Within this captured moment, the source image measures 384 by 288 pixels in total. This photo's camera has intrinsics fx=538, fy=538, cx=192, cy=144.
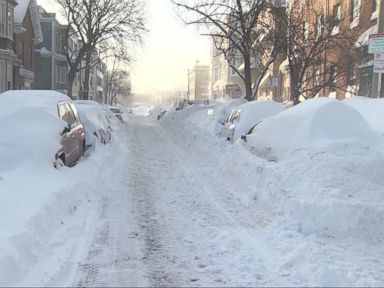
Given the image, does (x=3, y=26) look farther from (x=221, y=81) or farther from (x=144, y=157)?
(x=221, y=81)

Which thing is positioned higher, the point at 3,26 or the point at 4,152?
the point at 3,26

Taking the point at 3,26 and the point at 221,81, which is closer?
the point at 3,26

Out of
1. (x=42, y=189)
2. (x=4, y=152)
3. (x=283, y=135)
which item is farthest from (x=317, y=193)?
(x=4, y=152)

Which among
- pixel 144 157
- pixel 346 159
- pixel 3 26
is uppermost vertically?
pixel 3 26

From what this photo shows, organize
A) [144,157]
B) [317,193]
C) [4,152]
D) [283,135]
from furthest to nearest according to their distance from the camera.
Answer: [144,157]
[283,135]
[4,152]
[317,193]

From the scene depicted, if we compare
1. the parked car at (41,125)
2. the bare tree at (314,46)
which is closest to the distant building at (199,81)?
the bare tree at (314,46)

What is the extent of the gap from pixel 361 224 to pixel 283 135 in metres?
3.94

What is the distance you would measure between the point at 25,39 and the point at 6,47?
9.44 meters

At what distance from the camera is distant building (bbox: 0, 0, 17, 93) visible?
35844 mm

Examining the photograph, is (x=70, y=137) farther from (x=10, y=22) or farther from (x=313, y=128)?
(x=10, y=22)

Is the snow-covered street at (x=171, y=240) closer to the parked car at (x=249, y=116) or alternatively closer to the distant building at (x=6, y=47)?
→ the parked car at (x=249, y=116)

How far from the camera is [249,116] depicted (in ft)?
52.9

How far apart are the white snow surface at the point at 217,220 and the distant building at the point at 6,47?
88.2 feet

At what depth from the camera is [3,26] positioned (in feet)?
119
